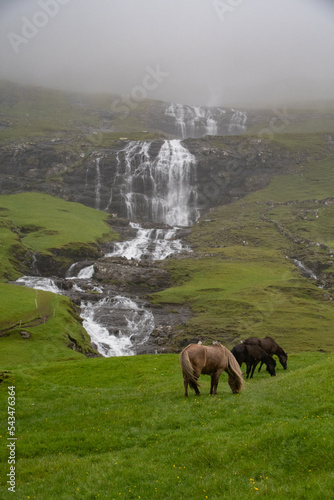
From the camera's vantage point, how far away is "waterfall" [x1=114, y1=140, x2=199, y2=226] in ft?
611

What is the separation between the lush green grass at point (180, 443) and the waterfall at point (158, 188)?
533 feet

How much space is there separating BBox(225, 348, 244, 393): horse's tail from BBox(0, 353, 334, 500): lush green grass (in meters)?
0.63

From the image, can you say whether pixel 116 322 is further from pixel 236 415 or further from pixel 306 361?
pixel 236 415

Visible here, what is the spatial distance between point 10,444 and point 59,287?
75863 millimetres

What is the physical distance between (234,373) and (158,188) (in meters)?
171

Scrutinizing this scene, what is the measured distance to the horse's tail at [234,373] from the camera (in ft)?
69.1

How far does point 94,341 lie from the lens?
65438 millimetres

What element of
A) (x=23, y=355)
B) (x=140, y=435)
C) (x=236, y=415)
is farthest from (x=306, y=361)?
(x=23, y=355)

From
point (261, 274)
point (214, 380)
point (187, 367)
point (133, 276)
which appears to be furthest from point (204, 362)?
point (261, 274)

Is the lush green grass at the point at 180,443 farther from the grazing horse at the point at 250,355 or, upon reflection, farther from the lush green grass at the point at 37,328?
the lush green grass at the point at 37,328

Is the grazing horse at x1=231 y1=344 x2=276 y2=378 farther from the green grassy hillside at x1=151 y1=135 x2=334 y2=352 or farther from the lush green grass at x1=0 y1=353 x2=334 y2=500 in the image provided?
the green grassy hillside at x1=151 y1=135 x2=334 y2=352

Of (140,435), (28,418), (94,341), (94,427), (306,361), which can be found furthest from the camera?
(94,341)

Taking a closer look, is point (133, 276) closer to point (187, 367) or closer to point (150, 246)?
point (150, 246)

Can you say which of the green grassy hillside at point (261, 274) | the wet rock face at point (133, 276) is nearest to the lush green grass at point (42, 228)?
the wet rock face at point (133, 276)
